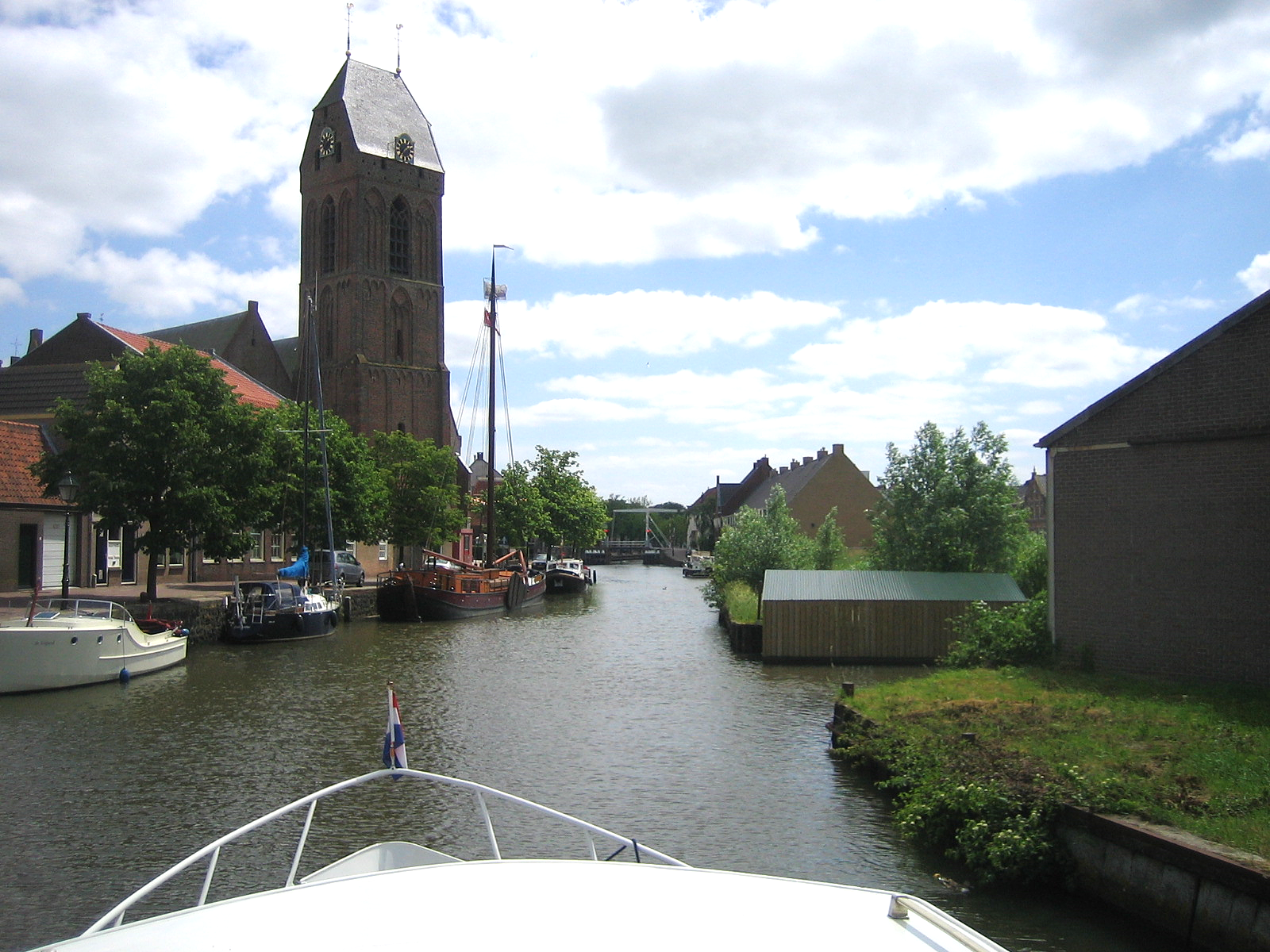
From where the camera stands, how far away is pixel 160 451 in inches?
1142

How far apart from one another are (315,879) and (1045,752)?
7508mm

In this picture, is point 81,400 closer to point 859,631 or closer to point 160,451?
point 160,451

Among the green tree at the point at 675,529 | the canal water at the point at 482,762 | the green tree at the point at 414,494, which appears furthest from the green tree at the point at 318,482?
the green tree at the point at 675,529

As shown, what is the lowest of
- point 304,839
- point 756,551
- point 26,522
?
point 304,839

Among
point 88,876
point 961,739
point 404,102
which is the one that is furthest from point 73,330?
point 961,739

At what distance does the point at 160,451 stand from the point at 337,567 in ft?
52.4

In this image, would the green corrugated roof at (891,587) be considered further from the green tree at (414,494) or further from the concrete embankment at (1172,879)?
the green tree at (414,494)

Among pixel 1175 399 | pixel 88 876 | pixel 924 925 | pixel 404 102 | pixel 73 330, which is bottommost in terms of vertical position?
pixel 88 876

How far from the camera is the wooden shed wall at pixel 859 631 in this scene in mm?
25000

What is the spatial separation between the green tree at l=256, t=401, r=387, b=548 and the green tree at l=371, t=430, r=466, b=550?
22.0ft

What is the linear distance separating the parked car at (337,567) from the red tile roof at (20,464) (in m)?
9.64

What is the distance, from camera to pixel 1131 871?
8320mm

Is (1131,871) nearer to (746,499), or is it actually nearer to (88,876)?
(88,876)

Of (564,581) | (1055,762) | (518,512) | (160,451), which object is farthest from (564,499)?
(1055,762)
